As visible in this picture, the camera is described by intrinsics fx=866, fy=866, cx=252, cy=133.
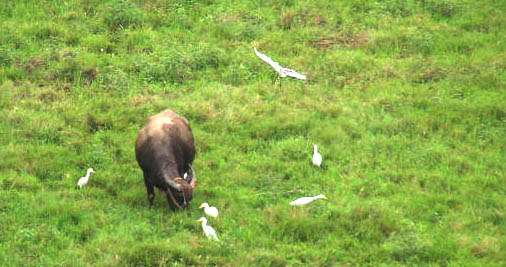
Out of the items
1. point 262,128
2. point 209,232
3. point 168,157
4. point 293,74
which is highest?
point 168,157

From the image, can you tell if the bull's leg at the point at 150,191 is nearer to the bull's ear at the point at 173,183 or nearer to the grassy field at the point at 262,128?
the grassy field at the point at 262,128

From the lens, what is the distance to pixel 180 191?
1240cm

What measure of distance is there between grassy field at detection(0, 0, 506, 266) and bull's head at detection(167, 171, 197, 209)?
0.22 meters

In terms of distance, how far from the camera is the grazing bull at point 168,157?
12.5 metres

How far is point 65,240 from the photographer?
460 inches

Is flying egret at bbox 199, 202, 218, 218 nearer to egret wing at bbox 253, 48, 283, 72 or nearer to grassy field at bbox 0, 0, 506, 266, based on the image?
grassy field at bbox 0, 0, 506, 266

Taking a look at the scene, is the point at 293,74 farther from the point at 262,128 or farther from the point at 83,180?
the point at 83,180

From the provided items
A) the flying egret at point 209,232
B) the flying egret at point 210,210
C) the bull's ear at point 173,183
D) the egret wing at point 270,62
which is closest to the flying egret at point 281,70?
the egret wing at point 270,62

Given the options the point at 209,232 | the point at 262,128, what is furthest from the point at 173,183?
the point at 262,128

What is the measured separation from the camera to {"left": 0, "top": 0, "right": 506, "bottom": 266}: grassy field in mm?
11750

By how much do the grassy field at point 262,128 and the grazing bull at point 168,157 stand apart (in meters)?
0.32

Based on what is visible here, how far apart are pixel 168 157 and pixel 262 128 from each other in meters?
2.67

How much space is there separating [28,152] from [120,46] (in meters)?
4.46

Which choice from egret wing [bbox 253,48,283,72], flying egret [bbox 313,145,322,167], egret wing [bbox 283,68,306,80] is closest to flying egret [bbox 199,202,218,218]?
flying egret [bbox 313,145,322,167]
